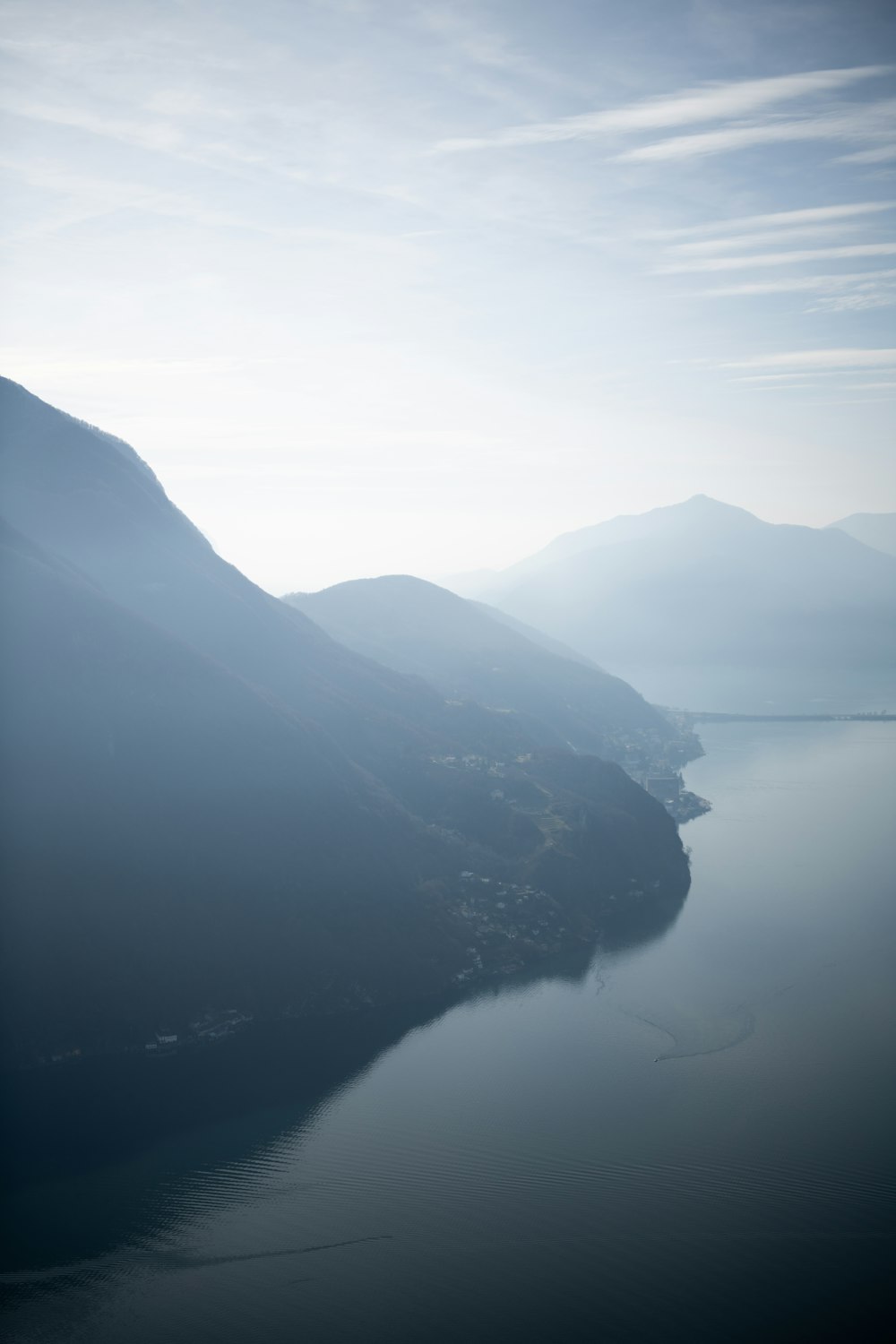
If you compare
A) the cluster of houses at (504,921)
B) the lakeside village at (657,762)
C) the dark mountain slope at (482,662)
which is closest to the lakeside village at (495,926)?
the cluster of houses at (504,921)

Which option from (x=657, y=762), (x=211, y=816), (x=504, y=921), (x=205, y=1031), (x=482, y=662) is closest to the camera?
(x=205, y=1031)

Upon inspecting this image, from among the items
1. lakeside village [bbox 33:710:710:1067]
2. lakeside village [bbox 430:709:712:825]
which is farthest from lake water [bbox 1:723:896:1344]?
lakeside village [bbox 430:709:712:825]

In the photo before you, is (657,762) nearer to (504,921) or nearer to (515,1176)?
(504,921)

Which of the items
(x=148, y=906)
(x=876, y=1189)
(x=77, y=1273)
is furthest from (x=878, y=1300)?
(x=148, y=906)

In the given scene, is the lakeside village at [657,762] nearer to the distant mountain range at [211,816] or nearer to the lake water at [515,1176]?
the distant mountain range at [211,816]

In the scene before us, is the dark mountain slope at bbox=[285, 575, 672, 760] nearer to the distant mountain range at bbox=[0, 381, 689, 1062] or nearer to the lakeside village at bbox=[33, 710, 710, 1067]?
the lakeside village at bbox=[33, 710, 710, 1067]

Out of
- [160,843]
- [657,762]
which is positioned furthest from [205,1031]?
[657,762]

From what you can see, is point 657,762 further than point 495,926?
Yes
